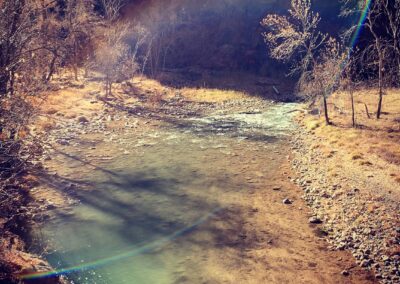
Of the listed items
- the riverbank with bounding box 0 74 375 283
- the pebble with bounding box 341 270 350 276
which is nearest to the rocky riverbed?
the pebble with bounding box 341 270 350 276

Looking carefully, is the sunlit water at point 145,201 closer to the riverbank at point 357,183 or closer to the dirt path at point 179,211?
the dirt path at point 179,211

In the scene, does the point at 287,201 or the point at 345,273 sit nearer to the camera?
the point at 345,273

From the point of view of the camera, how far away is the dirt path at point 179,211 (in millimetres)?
A: 12086

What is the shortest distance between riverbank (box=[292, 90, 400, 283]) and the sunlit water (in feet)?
10.8

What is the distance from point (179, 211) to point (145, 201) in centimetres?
185

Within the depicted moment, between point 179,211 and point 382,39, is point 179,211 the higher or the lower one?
the lower one

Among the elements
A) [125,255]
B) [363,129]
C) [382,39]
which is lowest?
[125,255]

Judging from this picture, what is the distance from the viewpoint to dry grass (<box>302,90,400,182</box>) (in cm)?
1984

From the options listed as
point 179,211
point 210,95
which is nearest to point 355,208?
point 179,211

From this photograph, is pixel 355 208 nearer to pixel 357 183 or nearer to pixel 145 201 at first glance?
pixel 357 183

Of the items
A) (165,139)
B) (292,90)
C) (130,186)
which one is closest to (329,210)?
(130,186)

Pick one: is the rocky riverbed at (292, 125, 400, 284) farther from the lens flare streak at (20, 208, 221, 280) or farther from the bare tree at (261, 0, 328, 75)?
the bare tree at (261, 0, 328, 75)

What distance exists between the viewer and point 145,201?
16.7 metres

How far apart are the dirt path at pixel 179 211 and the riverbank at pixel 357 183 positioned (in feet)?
2.20
